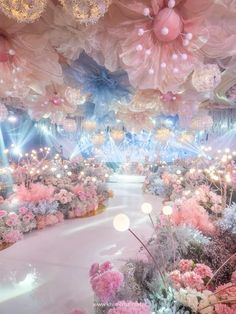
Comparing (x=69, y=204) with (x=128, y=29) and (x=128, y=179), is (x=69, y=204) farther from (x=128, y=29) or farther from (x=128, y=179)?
(x=128, y=179)

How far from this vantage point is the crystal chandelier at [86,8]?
1.09 m

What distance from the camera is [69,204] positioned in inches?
238

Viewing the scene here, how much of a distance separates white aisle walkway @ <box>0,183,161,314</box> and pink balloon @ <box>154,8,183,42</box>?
215 centimetres

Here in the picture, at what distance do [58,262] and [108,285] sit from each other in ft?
6.15

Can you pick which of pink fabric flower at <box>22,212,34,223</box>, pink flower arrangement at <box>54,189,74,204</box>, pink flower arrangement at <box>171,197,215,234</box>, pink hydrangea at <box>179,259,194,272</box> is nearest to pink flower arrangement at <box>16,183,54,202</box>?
pink flower arrangement at <box>54,189,74,204</box>

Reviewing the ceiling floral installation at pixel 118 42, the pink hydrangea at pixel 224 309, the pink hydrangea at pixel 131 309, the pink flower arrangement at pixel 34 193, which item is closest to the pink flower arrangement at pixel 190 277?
the pink hydrangea at pixel 224 309

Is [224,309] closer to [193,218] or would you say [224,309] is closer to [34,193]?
[193,218]

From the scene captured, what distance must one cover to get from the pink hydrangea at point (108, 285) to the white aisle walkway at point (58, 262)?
709 millimetres

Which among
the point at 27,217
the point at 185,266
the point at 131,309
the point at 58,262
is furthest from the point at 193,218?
the point at 27,217

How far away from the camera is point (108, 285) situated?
1776mm

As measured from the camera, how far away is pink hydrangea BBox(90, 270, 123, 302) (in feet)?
5.84

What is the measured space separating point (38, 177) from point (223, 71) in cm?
589

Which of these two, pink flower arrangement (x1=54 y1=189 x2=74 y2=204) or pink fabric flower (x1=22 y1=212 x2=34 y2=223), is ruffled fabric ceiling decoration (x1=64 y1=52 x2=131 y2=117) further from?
pink flower arrangement (x1=54 y1=189 x2=74 y2=204)

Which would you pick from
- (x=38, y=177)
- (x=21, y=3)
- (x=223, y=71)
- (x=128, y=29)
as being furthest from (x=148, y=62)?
(x=38, y=177)
